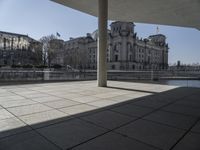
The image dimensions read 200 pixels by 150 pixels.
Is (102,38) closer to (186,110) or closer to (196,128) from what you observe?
(186,110)

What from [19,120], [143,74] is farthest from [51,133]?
[143,74]

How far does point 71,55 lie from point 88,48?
26.8m

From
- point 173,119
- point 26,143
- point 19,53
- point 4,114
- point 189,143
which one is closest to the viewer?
point 26,143

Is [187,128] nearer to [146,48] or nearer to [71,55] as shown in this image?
[71,55]

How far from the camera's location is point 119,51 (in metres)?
94.8

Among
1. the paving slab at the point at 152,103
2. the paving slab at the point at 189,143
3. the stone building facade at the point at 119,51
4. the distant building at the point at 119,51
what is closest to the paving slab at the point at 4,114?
the paving slab at the point at 189,143

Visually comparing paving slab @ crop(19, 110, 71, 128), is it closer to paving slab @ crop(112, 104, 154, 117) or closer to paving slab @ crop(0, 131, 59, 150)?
paving slab @ crop(0, 131, 59, 150)

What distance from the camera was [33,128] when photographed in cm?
380

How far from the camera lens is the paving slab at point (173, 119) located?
426 cm

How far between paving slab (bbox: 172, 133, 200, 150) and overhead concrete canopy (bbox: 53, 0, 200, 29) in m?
13.0

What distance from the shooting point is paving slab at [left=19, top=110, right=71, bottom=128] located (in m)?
4.12

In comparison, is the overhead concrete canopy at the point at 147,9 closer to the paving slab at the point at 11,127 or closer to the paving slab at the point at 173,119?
the paving slab at the point at 173,119

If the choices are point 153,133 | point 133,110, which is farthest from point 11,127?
point 133,110

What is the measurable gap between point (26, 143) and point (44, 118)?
4.61 feet
